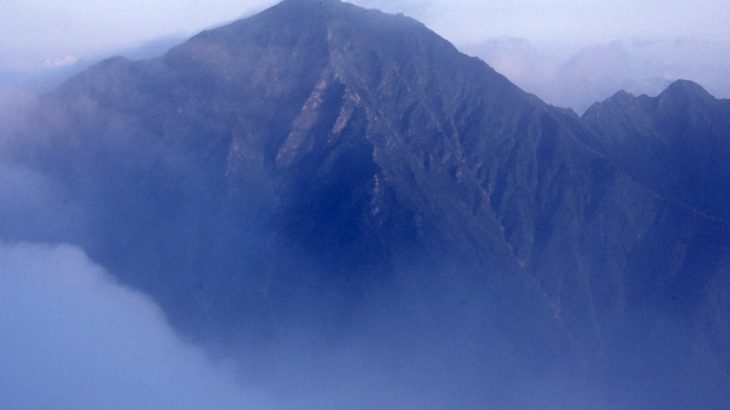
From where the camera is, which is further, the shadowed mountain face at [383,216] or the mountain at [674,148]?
the mountain at [674,148]

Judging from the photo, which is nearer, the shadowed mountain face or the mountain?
the shadowed mountain face

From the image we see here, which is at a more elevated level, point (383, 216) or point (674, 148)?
point (674, 148)

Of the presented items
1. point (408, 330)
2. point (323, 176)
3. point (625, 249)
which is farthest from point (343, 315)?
point (625, 249)

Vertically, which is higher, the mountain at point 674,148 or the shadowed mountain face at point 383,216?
the mountain at point 674,148

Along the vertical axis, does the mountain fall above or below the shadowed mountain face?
above

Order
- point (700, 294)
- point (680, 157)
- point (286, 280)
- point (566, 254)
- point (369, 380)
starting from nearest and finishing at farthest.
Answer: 1. point (369, 380)
2. point (286, 280)
3. point (700, 294)
4. point (566, 254)
5. point (680, 157)

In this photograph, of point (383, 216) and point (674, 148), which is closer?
point (383, 216)

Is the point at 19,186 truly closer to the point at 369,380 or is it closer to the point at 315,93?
the point at 315,93

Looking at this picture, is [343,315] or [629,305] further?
[629,305]
